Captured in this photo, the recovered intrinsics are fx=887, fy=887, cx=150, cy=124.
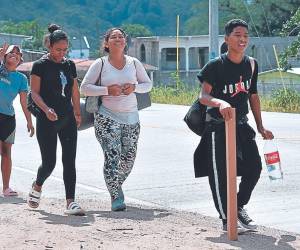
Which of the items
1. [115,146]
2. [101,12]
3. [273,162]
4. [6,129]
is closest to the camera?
[273,162]

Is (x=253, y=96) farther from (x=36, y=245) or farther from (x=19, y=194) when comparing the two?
(x=19, y=194)

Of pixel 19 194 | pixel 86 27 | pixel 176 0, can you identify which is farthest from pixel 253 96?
pixel 176 0

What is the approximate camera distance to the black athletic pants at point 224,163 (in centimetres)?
765

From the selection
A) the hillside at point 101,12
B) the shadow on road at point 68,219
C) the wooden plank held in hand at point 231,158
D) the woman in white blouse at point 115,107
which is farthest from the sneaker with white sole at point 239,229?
the hillside at point 101,12

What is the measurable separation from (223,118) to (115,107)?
69.3 inches

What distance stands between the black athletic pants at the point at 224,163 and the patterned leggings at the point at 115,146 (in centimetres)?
148

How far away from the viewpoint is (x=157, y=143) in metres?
17.3

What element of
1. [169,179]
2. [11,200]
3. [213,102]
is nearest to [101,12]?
[169,179]

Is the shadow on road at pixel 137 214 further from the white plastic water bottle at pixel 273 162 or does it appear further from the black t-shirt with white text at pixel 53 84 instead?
the white plastic water bottle at pixel 273 162

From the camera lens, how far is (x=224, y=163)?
25.1ft

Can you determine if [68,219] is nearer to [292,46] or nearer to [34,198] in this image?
[34,198]

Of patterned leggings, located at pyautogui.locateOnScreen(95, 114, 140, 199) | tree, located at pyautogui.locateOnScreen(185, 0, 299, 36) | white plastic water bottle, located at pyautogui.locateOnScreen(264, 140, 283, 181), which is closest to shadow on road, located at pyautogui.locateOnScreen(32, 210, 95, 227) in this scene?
patterned leggings, located at pyautogui.locateOnScreen(95, 114, 140, 199)

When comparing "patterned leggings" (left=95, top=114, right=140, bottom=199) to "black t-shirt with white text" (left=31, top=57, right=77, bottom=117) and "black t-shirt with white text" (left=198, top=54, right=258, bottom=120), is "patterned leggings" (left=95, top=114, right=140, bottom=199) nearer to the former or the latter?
"black t-shirt with white text" (left=31, top=57, right=77, bottom=117)

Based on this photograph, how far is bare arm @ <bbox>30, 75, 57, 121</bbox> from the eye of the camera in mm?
8594
